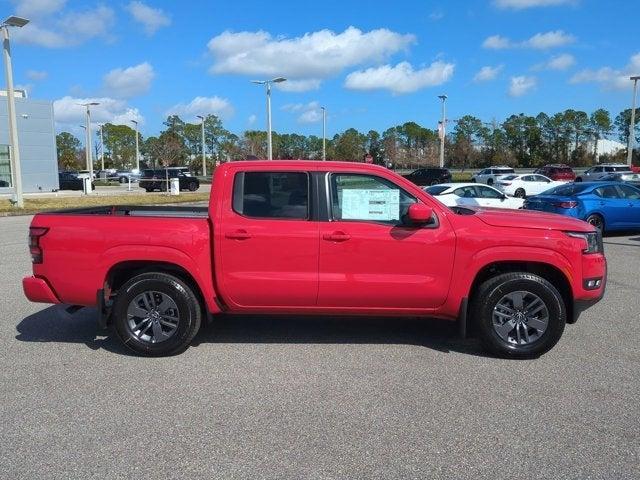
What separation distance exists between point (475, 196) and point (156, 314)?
47.8 feet

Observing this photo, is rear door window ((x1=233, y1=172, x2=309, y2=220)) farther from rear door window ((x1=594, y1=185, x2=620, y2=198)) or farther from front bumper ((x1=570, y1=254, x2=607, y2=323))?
rear door window ((x1=594, y1=185, x2=620, y2=198))

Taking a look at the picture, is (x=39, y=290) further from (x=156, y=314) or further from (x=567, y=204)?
(x=567, y=204)

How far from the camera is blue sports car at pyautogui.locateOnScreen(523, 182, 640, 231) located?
45.6 feet

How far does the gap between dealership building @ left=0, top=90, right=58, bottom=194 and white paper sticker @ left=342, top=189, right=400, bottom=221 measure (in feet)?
145

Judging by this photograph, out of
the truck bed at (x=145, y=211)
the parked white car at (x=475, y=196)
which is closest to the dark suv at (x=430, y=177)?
the parked white car at (x=475, y=196)

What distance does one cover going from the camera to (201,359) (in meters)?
5.25

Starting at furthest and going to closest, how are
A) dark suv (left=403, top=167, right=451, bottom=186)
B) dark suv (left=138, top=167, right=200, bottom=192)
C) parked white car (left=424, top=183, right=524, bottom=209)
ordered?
dark suv (left=403, top=167, right=451, bottom=186), dark suv (left=138, top=167, right=200, bottom=192), parked white car (left=424, top=183, right=524, bottom=209)

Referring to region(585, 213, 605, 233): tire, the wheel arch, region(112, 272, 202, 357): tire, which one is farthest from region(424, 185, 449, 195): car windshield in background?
region(112, 272, 202, 357): tire

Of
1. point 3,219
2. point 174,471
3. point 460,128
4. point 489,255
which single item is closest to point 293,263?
point 489,255

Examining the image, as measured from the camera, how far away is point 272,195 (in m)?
5.28

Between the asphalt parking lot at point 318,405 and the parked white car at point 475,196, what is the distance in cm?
1168

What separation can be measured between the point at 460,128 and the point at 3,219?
277 ft

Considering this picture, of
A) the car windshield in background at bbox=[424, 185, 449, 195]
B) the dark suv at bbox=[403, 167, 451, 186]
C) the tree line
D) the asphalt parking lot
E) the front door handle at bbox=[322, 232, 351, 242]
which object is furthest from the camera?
the tree line

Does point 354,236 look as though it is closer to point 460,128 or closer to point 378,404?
point 378,404
